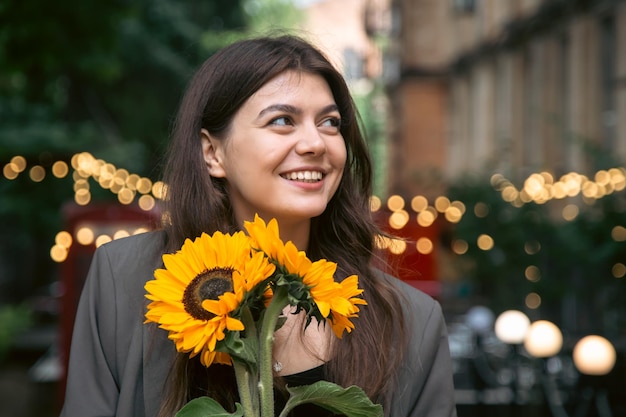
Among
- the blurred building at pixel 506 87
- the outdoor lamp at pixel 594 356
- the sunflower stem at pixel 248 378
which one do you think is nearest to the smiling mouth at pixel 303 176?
the sunflower stem at pixel 248 378

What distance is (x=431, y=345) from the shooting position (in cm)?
281

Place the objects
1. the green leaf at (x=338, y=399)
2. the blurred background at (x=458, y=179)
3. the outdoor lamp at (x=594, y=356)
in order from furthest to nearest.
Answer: the blurred background at (x=458, y=179), the outdoor lamp at (x=594, y=356), the green leaf at (x=338, y=399)

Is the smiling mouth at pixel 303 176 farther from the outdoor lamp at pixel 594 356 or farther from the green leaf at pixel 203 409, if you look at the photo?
the outdoor lamp at pixel 594 356

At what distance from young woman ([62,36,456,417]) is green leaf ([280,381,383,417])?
1.16 ft

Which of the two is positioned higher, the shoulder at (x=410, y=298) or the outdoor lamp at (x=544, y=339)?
the shoulder at (x=410, y=298)

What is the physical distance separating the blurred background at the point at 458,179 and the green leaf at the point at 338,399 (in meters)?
0.81

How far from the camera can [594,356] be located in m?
6.57

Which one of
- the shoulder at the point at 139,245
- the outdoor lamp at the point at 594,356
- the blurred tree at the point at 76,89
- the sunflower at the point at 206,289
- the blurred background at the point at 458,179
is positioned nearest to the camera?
the sunflower at the point at 206,289

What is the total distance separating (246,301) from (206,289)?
8cm

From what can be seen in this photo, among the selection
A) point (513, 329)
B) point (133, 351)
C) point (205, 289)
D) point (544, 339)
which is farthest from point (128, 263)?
point (513, 329)

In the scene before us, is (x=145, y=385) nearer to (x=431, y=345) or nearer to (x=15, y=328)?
(x=431, y=345)

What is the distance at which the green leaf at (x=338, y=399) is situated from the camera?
2.21m

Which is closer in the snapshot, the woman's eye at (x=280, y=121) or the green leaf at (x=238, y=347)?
the green leaf at (x=238, y=347)

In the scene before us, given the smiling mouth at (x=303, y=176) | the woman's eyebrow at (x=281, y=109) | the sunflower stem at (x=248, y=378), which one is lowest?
the sunflower stem at (x=248, y=378)
